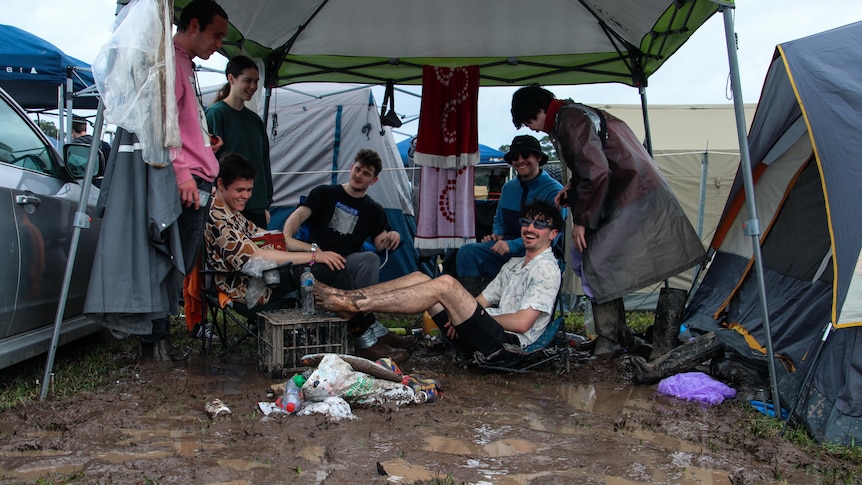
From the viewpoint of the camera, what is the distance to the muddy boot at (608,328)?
448 centimetres

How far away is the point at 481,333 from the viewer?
377 cm

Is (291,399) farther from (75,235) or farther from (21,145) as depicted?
(21,145)

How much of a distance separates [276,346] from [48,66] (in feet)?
19.1

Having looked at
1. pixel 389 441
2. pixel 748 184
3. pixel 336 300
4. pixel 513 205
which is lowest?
pixel 389 441

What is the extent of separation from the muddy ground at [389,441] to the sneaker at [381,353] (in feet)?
2.14

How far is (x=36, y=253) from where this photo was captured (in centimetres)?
329

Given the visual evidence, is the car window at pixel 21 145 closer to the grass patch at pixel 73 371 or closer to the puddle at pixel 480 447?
the grass patch at pixel 73 371

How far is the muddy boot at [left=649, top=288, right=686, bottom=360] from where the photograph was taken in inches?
171

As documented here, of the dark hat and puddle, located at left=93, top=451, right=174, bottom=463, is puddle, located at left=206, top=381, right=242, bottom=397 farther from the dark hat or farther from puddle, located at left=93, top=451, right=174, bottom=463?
the dark hat

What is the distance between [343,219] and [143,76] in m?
2.05

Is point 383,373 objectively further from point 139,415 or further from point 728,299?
point 728,299

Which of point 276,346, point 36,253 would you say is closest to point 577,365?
point 276,346

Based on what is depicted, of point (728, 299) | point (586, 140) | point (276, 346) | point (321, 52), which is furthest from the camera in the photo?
point (321, 52)

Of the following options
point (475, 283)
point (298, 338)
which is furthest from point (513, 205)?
point (298, 338)
